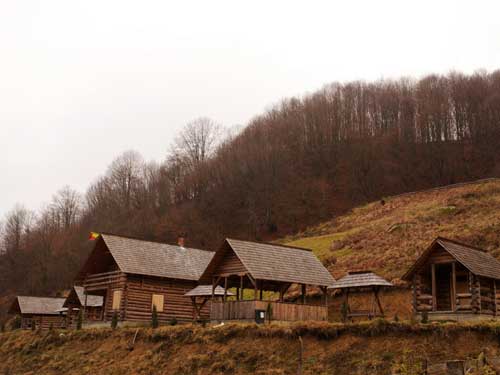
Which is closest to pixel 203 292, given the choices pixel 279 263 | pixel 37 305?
pixel 279 263

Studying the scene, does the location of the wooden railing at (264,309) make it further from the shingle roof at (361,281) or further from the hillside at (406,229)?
the hillside at (406,229)

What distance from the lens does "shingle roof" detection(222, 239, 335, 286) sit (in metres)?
33.5

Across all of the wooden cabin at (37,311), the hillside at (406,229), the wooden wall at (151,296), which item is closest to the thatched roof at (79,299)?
the wooden cabin at (37,311)

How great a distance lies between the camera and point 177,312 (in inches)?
1726

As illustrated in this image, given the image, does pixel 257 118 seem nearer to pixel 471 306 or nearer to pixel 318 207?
pixel 318 207

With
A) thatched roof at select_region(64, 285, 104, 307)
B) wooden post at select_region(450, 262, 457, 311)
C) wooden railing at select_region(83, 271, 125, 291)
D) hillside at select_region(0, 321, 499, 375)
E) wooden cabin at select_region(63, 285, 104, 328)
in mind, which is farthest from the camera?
thatched roof at select_region(64, 285, 104, 307)

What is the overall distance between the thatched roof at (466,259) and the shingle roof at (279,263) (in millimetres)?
5188

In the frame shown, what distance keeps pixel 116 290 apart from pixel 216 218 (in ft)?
172

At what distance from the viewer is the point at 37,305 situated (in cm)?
6206

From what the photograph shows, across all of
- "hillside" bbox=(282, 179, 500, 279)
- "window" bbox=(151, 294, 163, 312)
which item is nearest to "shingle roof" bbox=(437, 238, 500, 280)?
"hillside" bbox=(282, 179, 500, 279)

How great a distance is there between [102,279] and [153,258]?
→ 3.65m

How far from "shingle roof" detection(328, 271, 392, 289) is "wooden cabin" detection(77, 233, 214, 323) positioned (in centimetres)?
1087

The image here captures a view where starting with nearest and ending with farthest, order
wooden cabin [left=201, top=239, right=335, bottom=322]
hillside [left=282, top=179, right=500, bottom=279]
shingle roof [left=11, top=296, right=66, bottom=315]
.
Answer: wooden cabin [left=201, top=239, right=335, bottom=322] < hillside [left=282, top=179, right=500, bottom=279] < shingle roof [left=11, top=296, right=66, bottom=315]

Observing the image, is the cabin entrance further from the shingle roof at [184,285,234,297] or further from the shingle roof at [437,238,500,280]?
the shingle roof at [184,285,234,297]
